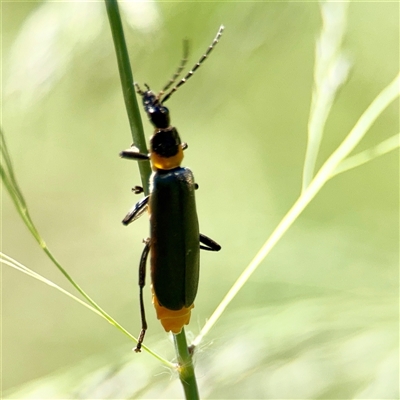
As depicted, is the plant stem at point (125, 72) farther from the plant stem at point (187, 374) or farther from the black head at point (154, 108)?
the black head at point (154, 108)

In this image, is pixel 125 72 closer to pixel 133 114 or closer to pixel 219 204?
pixel 133 114

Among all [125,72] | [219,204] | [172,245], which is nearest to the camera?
[125,72]

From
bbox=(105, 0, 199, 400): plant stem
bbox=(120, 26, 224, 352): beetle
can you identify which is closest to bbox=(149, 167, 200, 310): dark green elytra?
bbox=(120, 26, 224, 352): beetle

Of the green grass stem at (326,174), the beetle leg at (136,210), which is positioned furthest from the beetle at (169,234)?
the green grass stem at (326,174)

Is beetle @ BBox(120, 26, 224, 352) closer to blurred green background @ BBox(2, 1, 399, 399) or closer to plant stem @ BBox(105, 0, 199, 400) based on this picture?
blurred green background @ BBox(2, 1, 399, 399)

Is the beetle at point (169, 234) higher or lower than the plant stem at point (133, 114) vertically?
higher

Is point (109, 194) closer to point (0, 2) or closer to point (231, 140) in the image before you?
point (231, 140)

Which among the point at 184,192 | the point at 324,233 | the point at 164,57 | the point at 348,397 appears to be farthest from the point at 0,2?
the point at 348,397

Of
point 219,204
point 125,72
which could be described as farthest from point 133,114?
point 219,204
